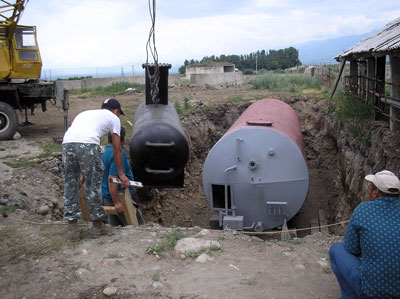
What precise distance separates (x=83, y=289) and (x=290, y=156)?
4065 mm

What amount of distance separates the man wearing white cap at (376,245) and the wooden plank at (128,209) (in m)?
3.15

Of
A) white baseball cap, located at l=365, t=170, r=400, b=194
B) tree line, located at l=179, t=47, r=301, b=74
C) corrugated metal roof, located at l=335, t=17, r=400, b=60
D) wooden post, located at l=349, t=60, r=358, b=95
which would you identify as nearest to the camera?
white baseball cap, located at l=365, t=170, r=400, b=194

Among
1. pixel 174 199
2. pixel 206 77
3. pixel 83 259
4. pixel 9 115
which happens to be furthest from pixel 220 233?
pixel 206 77

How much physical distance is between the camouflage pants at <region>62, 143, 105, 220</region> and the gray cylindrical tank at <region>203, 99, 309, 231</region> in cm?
253

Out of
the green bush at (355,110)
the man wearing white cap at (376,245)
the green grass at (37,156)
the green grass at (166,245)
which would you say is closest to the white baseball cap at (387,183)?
the man wearing white cap at (376,245)

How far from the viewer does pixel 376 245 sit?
305 centimetres

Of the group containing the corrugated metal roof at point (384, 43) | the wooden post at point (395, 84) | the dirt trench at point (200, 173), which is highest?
the corrugated metal roof at point (384, 43)

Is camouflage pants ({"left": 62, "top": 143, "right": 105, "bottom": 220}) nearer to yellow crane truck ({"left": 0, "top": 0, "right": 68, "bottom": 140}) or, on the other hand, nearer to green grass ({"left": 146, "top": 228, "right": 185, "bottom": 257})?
green grass ({"left": 146, "top": 228, "right": 185, "bottom": 257})

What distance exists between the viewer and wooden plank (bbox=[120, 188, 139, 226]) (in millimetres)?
5540

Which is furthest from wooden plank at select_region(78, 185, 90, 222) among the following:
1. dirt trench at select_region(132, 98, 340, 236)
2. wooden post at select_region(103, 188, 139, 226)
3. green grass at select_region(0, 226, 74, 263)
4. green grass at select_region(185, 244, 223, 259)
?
dirt trench at select_region(132, 98, 340, 236)

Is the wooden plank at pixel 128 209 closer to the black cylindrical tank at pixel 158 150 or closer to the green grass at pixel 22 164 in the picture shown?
the black cylindrical tank at pixel 158 150

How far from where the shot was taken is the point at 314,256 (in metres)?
4.78

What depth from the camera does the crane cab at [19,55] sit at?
10.8 meters

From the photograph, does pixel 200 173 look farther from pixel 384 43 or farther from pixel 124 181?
pixel 124 181
